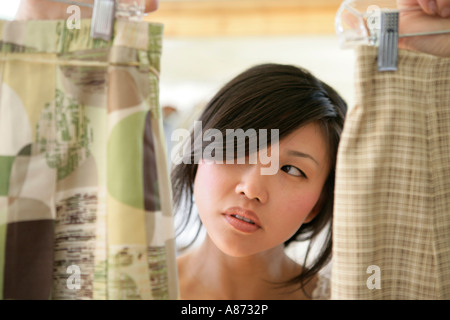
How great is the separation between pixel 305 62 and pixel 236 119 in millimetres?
1885

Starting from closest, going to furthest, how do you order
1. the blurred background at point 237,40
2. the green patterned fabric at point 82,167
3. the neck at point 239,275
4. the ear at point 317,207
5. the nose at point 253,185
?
1. the green patterned fabric at point 82,167
2. the nose at point 253,185
3. the ear at point 317,207
4. the neck at point 239,275
5. the blurred background at point 237,40

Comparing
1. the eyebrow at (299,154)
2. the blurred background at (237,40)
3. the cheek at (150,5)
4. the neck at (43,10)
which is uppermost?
Answer: the blurred background at (237,40)

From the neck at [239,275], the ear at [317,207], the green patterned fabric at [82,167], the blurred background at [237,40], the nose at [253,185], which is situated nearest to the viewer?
Answer: the green patterned fabric at [82,167]

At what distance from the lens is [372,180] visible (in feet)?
1.94

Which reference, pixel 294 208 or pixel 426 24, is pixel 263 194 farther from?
pixel 426 24

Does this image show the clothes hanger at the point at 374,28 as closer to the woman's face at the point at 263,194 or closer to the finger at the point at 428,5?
the finger at the point at 428,5

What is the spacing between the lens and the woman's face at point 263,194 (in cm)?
79

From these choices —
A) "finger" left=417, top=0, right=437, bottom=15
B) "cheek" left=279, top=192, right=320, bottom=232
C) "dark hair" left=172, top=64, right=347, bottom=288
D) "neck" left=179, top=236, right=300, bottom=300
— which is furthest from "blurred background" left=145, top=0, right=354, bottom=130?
"finger" left=417, top=0, right=437, bottom=15

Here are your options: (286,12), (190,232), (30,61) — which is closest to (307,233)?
(190,232)

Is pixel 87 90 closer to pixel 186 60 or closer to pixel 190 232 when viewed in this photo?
pixel 190 232

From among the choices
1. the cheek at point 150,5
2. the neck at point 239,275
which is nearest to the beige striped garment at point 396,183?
the cheek at point 150,5

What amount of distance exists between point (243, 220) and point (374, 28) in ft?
1.22

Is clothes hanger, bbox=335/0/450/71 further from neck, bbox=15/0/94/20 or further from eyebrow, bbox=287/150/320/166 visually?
neck, bbox=15/0/94/20

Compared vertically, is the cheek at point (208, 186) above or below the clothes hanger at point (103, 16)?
below
